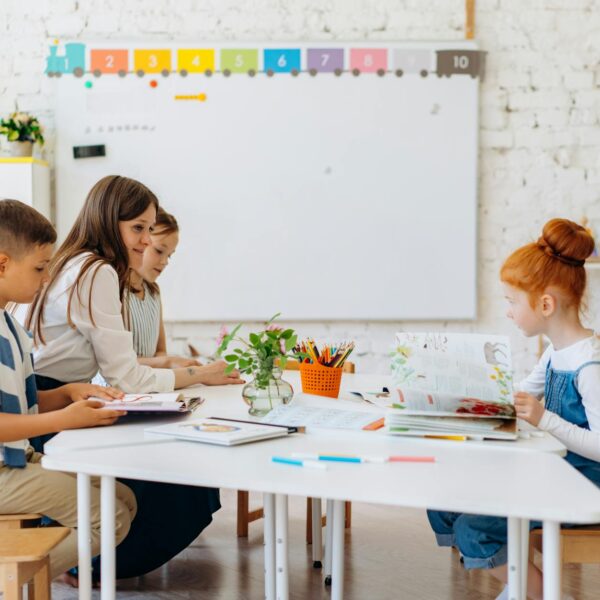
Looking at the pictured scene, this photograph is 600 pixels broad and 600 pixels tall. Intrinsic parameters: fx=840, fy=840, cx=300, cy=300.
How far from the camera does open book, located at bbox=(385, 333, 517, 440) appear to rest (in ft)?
5.06

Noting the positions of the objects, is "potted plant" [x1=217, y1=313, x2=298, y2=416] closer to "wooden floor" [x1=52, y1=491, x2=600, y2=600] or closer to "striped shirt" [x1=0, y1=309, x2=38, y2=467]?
"striped shirt" [x1=0, y1=309, x2=38, y2=467]

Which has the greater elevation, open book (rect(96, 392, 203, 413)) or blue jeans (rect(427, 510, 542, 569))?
open book (rect(96, 392, 203, 413))

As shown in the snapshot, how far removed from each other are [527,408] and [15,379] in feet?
3.46

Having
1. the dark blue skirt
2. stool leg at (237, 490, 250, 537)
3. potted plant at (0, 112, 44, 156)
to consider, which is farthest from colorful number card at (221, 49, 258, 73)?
the dark blue skirt

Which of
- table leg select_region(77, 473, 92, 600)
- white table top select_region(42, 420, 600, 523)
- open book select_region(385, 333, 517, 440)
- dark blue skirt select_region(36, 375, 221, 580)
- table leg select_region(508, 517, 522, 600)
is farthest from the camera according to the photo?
dark blue skirt select_region(36, 375, 221, 580)

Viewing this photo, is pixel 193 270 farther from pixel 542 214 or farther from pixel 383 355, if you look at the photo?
pixel 542 214

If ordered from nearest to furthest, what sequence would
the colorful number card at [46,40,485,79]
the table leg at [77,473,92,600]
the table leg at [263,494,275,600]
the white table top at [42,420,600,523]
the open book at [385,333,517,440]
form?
the white table top at [42,420,600,523]
the table leg at [77,473,92,600]
the open book at [385,333,517,440]
the table leg at [263,494,275,600]
the colorful number card at [46,40,485,79]

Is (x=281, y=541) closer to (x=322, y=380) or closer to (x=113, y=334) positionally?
Answer: (x=322, y=380)

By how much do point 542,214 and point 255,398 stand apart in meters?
2.59

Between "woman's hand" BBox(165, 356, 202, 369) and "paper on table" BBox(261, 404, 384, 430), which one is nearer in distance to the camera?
"paper on table" BBox(261, 404, 384, 430)

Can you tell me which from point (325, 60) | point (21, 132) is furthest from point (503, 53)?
point (21, 132)

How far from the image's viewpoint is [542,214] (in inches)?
157

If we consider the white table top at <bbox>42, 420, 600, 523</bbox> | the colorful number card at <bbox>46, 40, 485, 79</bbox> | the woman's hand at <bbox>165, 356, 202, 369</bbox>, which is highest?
the colorful number card at <bbox>46, 40, 485, 79</bbox>

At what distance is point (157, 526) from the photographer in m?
2.38
